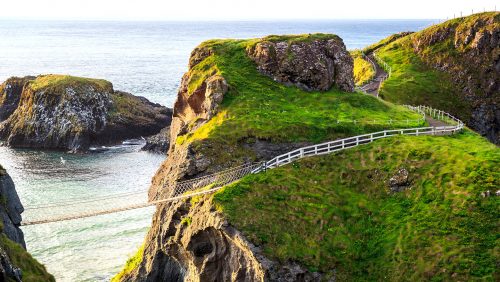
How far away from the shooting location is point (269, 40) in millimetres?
66812

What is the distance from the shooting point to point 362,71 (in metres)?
103

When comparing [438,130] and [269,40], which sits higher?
[269,40]

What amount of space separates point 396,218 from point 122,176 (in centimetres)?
5082

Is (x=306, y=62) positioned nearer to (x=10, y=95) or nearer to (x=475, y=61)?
(x=475, y=61)

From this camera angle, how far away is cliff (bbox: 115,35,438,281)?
4400cm

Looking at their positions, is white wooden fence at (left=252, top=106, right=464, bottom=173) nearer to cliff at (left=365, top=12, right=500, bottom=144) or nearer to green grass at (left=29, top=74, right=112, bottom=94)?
cliff at (left=365, top=12, right=500, bottom=144)

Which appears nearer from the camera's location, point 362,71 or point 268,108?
point 268,108

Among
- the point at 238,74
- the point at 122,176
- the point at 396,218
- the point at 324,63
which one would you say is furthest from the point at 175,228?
the point at 122,176

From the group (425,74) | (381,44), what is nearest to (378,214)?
(425,74)

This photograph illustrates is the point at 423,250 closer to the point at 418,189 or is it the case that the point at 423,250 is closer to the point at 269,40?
the point at 418,189

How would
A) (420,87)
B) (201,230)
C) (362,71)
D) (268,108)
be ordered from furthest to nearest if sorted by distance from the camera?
(362,71), (420,87), (268,108), (201,230)

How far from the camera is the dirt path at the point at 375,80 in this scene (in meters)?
89.1

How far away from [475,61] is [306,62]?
142ft

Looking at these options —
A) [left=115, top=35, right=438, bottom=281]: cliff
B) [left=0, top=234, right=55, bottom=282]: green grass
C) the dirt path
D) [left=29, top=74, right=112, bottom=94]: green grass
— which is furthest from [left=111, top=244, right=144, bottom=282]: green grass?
[left=29, top=74, right=112, bottom=94]: green grass
